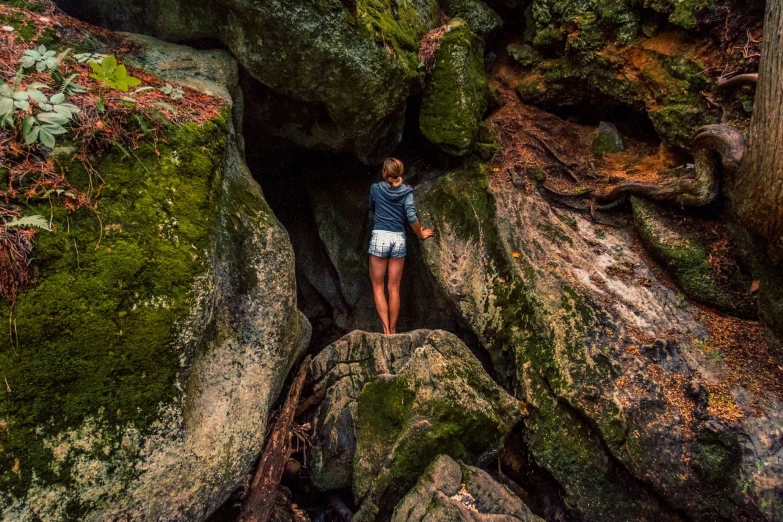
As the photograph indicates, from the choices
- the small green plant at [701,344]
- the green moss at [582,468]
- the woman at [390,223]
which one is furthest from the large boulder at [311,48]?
the small green plant at [701,344]

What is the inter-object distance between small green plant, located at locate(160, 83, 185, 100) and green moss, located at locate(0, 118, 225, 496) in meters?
0.68

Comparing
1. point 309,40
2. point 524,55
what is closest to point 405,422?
point 309,40

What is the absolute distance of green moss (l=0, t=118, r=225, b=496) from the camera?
2.73 m

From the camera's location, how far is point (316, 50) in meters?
5.18

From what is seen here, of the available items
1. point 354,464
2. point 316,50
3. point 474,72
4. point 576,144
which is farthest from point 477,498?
point 474,72

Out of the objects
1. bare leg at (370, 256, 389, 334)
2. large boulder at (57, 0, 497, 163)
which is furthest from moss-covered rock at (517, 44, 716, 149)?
bare leg at (370, 256, 389, 334)

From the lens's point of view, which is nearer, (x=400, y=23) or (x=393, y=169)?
(x=393, y=169)

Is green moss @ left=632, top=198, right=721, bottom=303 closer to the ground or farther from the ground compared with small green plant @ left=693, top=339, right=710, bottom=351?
farther from the ground

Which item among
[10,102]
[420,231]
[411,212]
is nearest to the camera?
[10,102]

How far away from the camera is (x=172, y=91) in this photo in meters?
4.21

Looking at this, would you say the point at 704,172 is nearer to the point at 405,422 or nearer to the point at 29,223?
the point at 405,422

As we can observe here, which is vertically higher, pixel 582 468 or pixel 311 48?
pixel 311 48

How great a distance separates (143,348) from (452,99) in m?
5.86

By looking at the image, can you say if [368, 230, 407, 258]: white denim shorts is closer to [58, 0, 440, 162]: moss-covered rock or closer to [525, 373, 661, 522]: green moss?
[58, 0, 440, 162]: moss-covered rock
